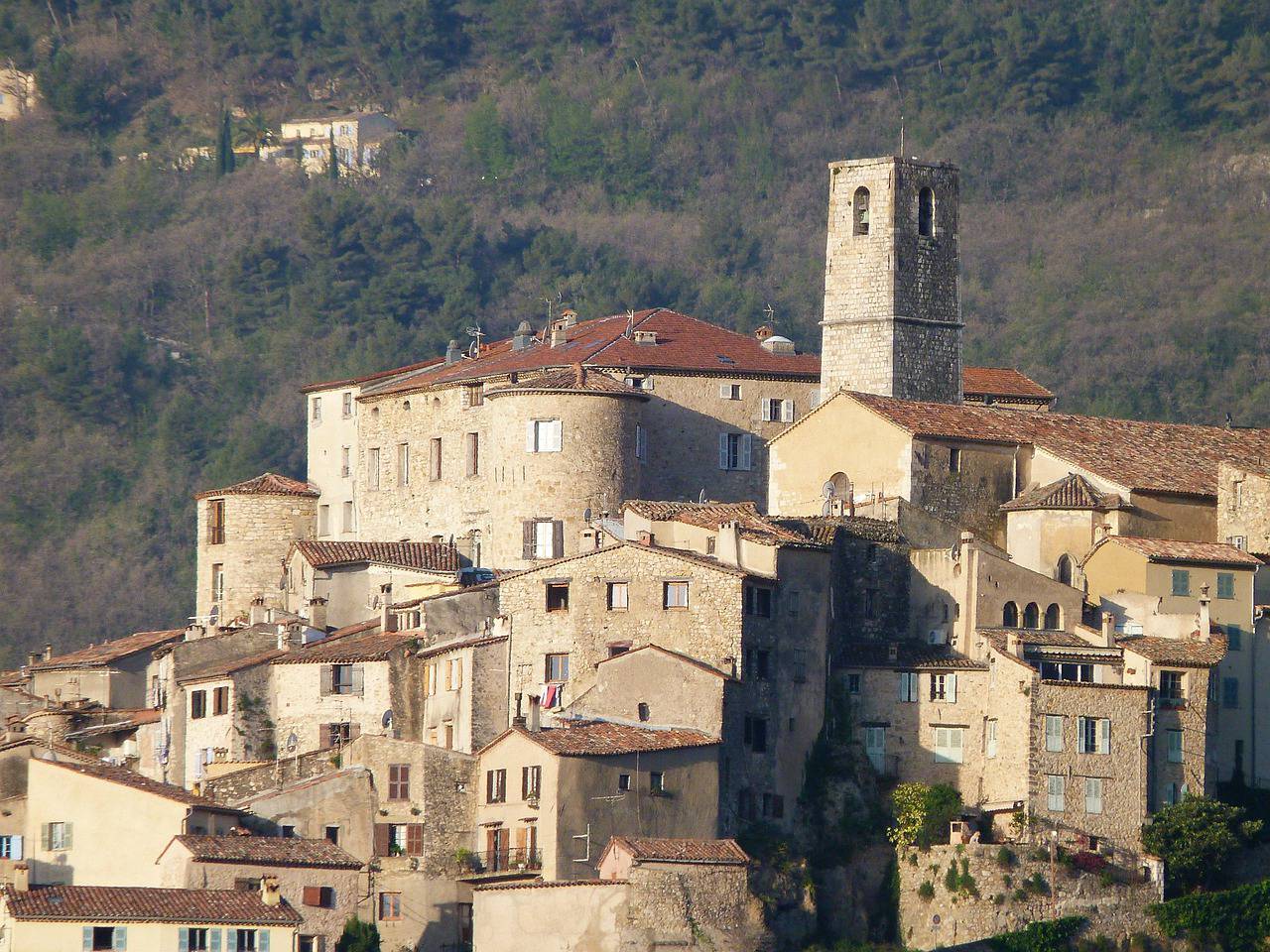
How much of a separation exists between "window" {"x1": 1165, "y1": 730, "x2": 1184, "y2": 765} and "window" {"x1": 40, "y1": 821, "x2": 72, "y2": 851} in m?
21.2

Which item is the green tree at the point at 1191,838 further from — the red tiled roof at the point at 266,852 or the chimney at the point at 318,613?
the chimney at the point at 318,613

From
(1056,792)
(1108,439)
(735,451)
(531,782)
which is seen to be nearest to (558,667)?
(531,782)

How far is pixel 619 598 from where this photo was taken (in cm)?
6175

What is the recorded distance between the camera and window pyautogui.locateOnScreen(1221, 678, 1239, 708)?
63.9m

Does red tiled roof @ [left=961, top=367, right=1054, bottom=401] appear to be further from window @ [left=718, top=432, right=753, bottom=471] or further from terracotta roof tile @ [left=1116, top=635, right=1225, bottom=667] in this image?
terracotta roof tile @ [left=1116, top=635, right=1225, bottom=667]

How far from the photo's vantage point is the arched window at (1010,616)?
64.5 metres

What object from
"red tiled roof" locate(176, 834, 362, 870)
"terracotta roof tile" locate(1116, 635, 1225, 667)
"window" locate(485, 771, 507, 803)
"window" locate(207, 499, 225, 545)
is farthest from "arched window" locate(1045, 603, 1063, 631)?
"window" locate(207, 499, 225, 545)

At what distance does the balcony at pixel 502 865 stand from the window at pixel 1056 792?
9.96 metres

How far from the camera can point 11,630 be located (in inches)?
4208

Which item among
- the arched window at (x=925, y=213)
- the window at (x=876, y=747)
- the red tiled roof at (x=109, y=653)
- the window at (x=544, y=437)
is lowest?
the window at (x=876, y=747)

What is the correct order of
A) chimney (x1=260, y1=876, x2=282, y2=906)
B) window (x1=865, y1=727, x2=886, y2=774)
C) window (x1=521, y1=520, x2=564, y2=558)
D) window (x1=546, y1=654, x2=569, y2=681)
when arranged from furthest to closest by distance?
window (x1=521, y1=520, x2=564, y2=558) → window (x1=865, y1=727, x2=886, y2=774) → window (x1=546, y1=654, x2=569, y2=681) → chimney (x1=260, y1=876, x2=282, y2=906)

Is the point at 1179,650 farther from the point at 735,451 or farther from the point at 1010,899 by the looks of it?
the point at 735,451

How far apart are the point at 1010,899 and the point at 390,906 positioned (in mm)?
11780

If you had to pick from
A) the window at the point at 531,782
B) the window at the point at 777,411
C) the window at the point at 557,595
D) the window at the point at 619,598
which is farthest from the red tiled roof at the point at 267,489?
the window at the point at 531,782
